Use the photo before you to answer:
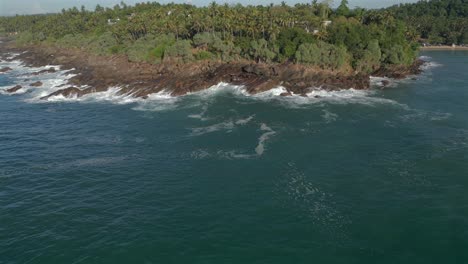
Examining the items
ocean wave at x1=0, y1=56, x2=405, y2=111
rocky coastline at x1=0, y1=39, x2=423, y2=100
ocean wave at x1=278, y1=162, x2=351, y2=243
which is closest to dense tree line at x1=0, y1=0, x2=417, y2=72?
rocky coastline at x1=0, y1=39, x2=423, y2=100

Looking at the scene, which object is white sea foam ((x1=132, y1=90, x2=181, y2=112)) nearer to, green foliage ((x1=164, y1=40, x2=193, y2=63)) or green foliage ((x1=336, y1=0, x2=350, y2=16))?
green foliage ((x1=164, y1=40, x2=193, y2=63))

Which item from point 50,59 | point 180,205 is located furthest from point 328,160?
point 50,59

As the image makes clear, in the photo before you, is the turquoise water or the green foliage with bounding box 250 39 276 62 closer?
the turquoise water

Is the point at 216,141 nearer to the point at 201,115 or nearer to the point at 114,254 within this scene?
the point at 201,115

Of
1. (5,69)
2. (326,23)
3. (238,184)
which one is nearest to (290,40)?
(326,23)

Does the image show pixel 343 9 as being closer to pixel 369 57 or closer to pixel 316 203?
pixel 369 57

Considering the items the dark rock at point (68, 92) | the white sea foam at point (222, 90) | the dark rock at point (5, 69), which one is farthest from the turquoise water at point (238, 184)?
the dark rock at point (5, 69)
